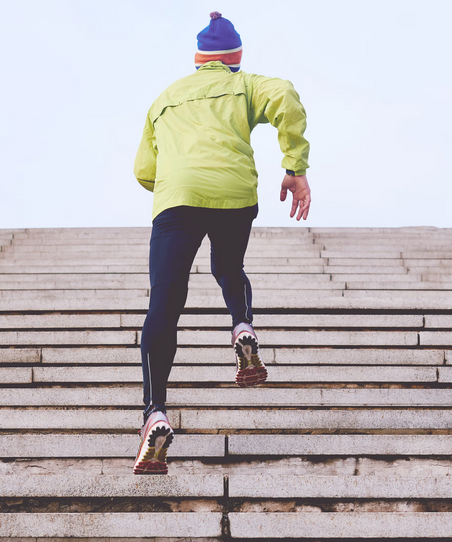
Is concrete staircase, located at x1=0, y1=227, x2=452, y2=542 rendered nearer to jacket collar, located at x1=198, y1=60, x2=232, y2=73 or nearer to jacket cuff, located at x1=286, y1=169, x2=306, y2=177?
jacket cuff, located at x1=286, y1=169, x2=306, y2=177

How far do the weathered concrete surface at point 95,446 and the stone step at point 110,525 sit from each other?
335mm

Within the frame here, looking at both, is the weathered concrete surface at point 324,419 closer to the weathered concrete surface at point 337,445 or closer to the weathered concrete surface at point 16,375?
the weathered concrete surface at point 337,445

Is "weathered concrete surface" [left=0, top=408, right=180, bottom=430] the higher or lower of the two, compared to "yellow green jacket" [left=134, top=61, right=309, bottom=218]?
lower

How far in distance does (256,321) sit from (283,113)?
1575mm

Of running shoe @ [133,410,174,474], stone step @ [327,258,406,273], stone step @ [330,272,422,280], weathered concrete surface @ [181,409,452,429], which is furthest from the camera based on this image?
stone step @ [327,258,406,273]

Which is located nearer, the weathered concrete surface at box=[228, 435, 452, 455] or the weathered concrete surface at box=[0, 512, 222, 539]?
the weathered concrete surface at box=[0, 512, 222, 539]

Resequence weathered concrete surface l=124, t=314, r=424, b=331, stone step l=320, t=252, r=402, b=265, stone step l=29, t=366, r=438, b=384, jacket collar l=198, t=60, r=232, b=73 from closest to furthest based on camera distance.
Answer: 1. jacket collar l=198, t=60, r=232, b=73
2. stone step l=29, t=366, r=438, b=384
3. weathered concrete surface l=124, t=314, r=424, b=331
4. stone step l=320, t=252, r=402, b=265

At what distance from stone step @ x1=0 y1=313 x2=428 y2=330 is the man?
3.18 feet

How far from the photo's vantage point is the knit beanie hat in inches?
91.9

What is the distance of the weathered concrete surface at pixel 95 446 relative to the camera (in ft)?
7.89

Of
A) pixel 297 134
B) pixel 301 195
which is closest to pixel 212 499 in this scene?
pixel 301 195

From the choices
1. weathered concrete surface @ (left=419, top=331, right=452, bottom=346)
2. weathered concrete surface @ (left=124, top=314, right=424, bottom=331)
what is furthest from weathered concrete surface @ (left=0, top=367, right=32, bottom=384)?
weathered concrete surface @ (left=419, top=331, right=452, bottom=346)

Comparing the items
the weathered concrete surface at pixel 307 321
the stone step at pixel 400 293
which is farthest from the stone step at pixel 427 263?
the weathered concrete surface at pixel 307 321

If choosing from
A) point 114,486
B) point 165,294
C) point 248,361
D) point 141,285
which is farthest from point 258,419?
point 141,285
